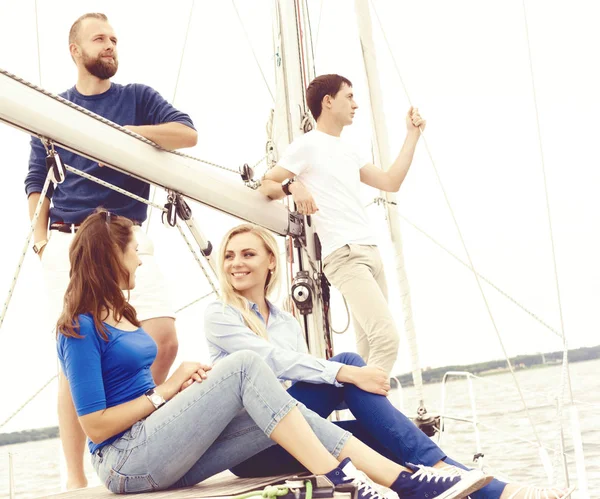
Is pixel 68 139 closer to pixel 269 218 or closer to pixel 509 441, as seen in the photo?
pixel 269 218

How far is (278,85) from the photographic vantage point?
4008mm

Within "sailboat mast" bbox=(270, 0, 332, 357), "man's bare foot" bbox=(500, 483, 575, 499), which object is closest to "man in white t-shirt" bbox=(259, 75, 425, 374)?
"sailboat mast" bbox=(270, 0, 332, 357)

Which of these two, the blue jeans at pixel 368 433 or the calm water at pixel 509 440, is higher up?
the blue jeans at pixel 368 433

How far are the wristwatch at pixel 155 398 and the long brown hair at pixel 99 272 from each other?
0.19 meters

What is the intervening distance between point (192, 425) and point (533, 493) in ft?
3.18

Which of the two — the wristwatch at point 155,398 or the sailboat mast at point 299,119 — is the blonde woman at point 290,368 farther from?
the sailboat mast at point 299,119

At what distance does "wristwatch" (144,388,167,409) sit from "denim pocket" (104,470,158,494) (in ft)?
0.59

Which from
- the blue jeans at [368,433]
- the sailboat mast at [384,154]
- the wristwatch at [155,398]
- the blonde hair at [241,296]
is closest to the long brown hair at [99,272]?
the wristwatch at [155,398]

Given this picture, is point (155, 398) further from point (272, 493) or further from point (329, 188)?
point (329, 188)

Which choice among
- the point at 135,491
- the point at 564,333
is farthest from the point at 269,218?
the point at 135,491

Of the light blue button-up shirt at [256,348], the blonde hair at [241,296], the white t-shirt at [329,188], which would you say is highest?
the white t-shirt at [329,188]

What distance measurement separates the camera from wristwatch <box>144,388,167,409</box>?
7.31 ft

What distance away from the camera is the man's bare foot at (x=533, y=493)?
239 centimetres

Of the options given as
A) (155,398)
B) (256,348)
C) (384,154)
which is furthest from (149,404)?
(384,154)
